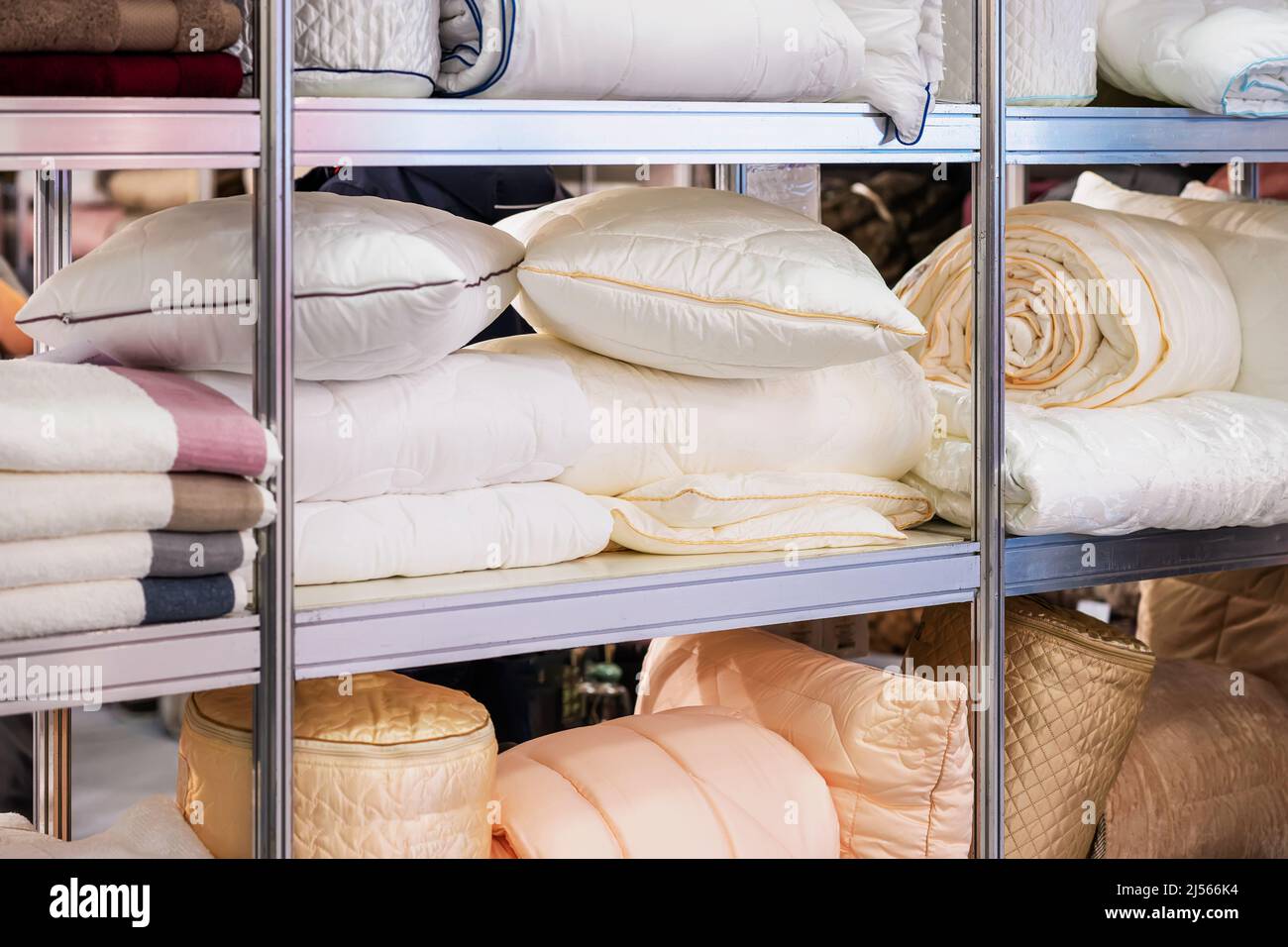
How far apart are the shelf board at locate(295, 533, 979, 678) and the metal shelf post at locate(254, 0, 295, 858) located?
0.03m

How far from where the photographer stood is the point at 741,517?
158cm

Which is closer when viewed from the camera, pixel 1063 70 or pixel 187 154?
pixel 187 154

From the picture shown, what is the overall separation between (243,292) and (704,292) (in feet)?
1.65

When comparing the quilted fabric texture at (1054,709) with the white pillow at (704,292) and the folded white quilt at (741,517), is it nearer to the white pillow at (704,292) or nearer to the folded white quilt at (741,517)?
the folded white quilt at (741,517)

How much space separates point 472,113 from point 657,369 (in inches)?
16.1

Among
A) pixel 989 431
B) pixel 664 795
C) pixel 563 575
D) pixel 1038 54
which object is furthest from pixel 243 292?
pixel 1038 54

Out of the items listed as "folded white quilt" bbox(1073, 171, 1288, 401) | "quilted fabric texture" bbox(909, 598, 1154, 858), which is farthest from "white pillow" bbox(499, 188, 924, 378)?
"folded white quilt" bbox(1073, 171, 1288, 401)

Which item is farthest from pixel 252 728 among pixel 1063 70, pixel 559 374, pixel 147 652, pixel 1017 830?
pixel 1063 70

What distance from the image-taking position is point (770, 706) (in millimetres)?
1698

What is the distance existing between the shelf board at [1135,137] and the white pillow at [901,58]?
0.12 meters

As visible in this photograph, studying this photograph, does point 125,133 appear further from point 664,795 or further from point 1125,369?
point 1125,369

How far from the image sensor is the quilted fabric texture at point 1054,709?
173 centimetres

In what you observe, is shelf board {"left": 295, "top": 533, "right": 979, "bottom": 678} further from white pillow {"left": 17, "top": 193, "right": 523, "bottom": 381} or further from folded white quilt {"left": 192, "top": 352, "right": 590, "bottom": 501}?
white pillow {"left": 17, "top": 193, "right": 523, "bottom": 381}

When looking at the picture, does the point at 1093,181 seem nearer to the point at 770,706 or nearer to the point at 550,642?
the point at 770,706
